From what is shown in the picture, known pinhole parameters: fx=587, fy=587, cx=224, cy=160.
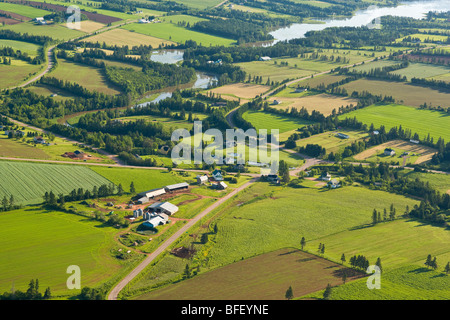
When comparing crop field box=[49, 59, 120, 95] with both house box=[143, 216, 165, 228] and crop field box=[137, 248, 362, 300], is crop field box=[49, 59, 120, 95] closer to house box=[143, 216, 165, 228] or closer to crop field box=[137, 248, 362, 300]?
house box=[143, 216, 165, 228]

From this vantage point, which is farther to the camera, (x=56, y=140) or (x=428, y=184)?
(x=56, y=140)

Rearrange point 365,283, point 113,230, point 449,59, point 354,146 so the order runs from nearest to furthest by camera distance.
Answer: point 365,283
point 113,230
point 354,146
point 449,59

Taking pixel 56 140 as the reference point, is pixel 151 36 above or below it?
above

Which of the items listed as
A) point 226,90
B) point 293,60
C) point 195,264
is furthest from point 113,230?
point 293,60

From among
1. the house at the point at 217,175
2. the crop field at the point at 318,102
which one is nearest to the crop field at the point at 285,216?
the house at the point at 217,175

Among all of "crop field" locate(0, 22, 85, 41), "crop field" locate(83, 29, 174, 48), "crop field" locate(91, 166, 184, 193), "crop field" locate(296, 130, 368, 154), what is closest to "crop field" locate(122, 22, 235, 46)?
"crop field" locate(83, 29, 174, 48)
